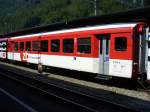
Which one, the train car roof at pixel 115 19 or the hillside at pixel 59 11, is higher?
the hillside at pixel 59 11

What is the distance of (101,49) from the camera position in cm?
1961

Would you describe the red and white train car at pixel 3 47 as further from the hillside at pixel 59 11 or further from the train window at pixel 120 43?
the train window at pixel 120 43

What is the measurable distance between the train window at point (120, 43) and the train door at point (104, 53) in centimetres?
104

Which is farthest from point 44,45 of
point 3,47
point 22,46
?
point 3,47

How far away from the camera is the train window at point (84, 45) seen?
20312 mm

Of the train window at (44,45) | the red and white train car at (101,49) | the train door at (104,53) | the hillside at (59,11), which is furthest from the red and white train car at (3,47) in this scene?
the train door at (104,53)

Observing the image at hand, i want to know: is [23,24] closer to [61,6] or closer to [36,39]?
[61,6]

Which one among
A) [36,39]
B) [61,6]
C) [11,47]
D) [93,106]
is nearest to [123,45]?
[93,106]

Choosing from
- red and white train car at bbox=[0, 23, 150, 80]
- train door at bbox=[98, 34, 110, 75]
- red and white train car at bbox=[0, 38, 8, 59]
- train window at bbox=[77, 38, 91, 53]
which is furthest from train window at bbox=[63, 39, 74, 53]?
red and white train car at bbox=[0, 38, 8, 59]

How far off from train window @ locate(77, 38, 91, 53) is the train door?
0.85 metres

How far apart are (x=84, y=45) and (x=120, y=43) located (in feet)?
12.4

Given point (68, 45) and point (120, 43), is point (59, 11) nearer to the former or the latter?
point (68, 45)

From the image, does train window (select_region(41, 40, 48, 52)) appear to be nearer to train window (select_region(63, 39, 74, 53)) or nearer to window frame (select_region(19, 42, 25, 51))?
train window (select_region(63, 39, 74, 53))

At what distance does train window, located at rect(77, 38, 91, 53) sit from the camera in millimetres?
20312
